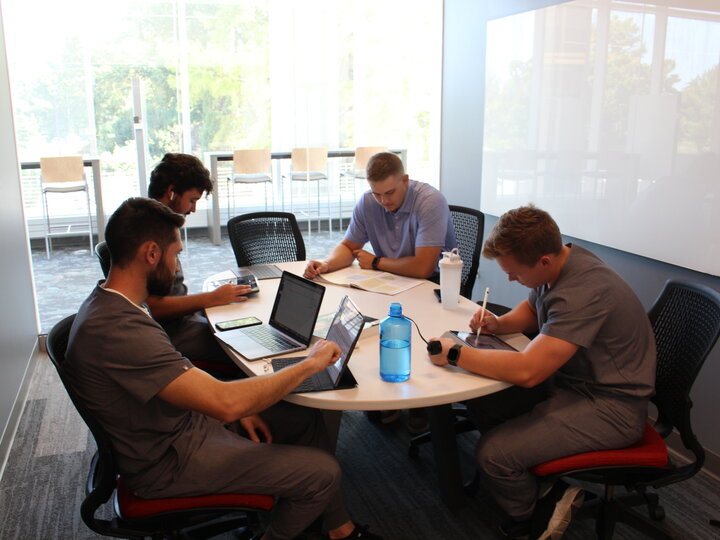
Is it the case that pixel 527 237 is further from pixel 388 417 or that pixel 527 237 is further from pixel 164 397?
pixel 388 417

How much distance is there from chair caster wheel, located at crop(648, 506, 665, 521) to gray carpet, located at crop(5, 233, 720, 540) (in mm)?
42

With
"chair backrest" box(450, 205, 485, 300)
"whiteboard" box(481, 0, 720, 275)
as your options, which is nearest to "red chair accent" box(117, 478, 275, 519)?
"chair backrest" box(450, 205, 485, 300)

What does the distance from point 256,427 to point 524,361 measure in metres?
0.91

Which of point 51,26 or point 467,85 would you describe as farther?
point 51,26

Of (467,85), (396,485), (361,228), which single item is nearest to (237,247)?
(361,228)

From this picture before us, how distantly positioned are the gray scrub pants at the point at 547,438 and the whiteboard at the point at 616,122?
1.08 m

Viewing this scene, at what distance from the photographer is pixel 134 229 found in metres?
1.72

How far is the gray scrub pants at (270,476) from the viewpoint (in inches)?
69.4

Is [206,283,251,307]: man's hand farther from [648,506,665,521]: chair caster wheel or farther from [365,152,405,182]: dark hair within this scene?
[648,506,665,521]: chair caster wheel

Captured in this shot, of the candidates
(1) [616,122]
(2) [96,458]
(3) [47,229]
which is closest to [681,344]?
(1) [616,122]

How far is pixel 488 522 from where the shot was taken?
2410mm

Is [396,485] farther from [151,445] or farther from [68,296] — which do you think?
[68,296]

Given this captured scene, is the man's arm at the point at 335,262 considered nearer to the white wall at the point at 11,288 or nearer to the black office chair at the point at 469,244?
the black office chair at the point at 469,244

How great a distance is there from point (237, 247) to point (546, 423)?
6.83 ft
